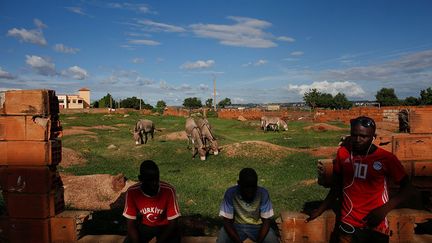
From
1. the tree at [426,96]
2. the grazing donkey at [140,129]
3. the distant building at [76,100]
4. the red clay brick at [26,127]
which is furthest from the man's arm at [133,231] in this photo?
the distant building at [76,100]

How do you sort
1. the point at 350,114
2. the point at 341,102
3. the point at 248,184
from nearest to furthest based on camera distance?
the point at 248,184
the point at 350,114
the point at 341,102

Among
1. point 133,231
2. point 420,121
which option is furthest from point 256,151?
point 133,231

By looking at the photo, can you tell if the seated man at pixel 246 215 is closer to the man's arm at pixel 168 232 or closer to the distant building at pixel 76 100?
the man's arm at pixel 168 232

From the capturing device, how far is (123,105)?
102 meters

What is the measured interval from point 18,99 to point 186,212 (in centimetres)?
545

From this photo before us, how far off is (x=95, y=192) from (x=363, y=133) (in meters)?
8.84

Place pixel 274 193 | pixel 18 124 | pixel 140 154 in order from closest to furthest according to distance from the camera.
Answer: pixel 18 124 → pixel 274 193 → pixel 140 154

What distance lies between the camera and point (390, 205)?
3.75m

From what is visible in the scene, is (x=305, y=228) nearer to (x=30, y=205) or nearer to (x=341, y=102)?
(x=30, y=205)

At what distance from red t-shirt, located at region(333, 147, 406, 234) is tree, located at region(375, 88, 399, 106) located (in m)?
93.4

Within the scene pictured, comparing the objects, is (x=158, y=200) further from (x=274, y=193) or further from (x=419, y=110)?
(x=274, y=193)

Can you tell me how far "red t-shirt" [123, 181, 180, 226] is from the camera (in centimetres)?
464

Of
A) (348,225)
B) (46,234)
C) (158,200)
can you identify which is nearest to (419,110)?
(348,225)

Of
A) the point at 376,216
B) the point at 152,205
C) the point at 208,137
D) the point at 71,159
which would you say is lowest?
the point at 71,159
